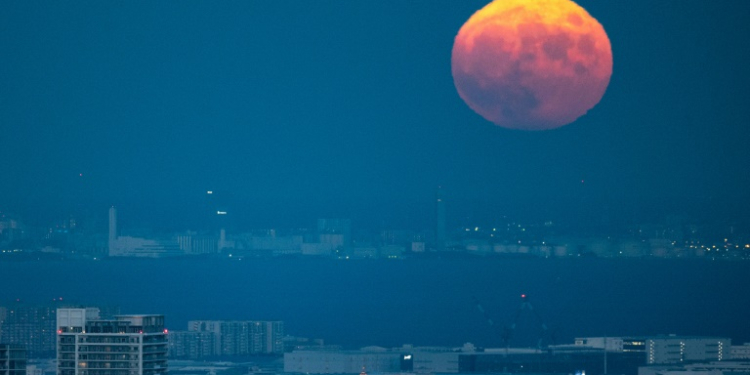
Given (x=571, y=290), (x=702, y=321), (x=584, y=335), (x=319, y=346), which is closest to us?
(x=319, y=346)

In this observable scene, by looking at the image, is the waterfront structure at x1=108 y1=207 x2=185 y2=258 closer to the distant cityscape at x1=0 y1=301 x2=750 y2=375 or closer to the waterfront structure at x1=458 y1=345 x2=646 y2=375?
the distant cityscape at x1=0 y1=301 x2=750 y2=375

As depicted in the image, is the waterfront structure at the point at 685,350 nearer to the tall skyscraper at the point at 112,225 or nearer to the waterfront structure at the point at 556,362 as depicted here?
the waterfront structure at the point at 556,362

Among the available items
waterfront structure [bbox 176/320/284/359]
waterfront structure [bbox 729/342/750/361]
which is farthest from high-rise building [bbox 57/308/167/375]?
waterfront structure [bbox 176/320/284/359]

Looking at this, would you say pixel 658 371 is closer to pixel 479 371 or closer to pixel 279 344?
pixel 479 371

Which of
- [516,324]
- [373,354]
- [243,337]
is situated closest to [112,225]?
[516,324]

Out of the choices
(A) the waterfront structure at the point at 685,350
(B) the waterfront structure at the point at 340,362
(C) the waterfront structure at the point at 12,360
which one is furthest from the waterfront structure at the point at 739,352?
(C) the waterfront structure at the point at 12,360

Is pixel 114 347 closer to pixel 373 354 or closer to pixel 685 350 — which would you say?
pixel 373 354

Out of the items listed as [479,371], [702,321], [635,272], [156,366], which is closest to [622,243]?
[635,272]
